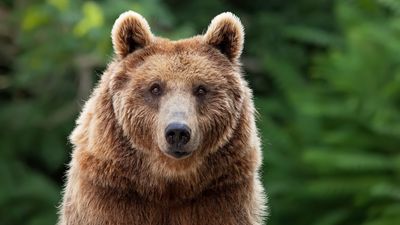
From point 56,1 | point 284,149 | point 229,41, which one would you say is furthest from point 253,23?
point 229,41

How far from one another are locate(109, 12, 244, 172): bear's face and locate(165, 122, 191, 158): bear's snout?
0.21 feet

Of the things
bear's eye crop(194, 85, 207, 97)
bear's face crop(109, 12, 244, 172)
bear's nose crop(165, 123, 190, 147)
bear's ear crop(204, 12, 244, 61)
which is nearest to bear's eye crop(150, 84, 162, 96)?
bear's face crop(109, 12, 244, 172)

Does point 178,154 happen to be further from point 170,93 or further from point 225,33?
point 225,33

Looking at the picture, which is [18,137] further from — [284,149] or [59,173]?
[284,149]

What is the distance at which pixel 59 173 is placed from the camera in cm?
1931

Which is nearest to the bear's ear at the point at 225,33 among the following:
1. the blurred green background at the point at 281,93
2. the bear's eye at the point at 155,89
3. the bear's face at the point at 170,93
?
the bear's face at the point at 170,93

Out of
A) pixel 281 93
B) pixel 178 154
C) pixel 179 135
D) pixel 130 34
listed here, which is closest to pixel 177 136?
pixel 179 135

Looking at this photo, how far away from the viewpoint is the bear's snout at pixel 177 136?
293 inches

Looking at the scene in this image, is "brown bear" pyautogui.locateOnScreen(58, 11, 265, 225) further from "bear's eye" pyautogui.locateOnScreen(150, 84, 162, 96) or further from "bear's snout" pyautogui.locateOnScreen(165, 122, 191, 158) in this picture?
"bear's snout" pyautogui.locateOnScreen(165, 122, 191, 158)

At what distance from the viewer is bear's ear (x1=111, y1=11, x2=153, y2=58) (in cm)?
789

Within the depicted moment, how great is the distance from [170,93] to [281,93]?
423 inches

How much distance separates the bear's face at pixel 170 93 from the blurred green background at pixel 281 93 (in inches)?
239

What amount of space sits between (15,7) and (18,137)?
1.83m

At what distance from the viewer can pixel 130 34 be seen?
791cm
